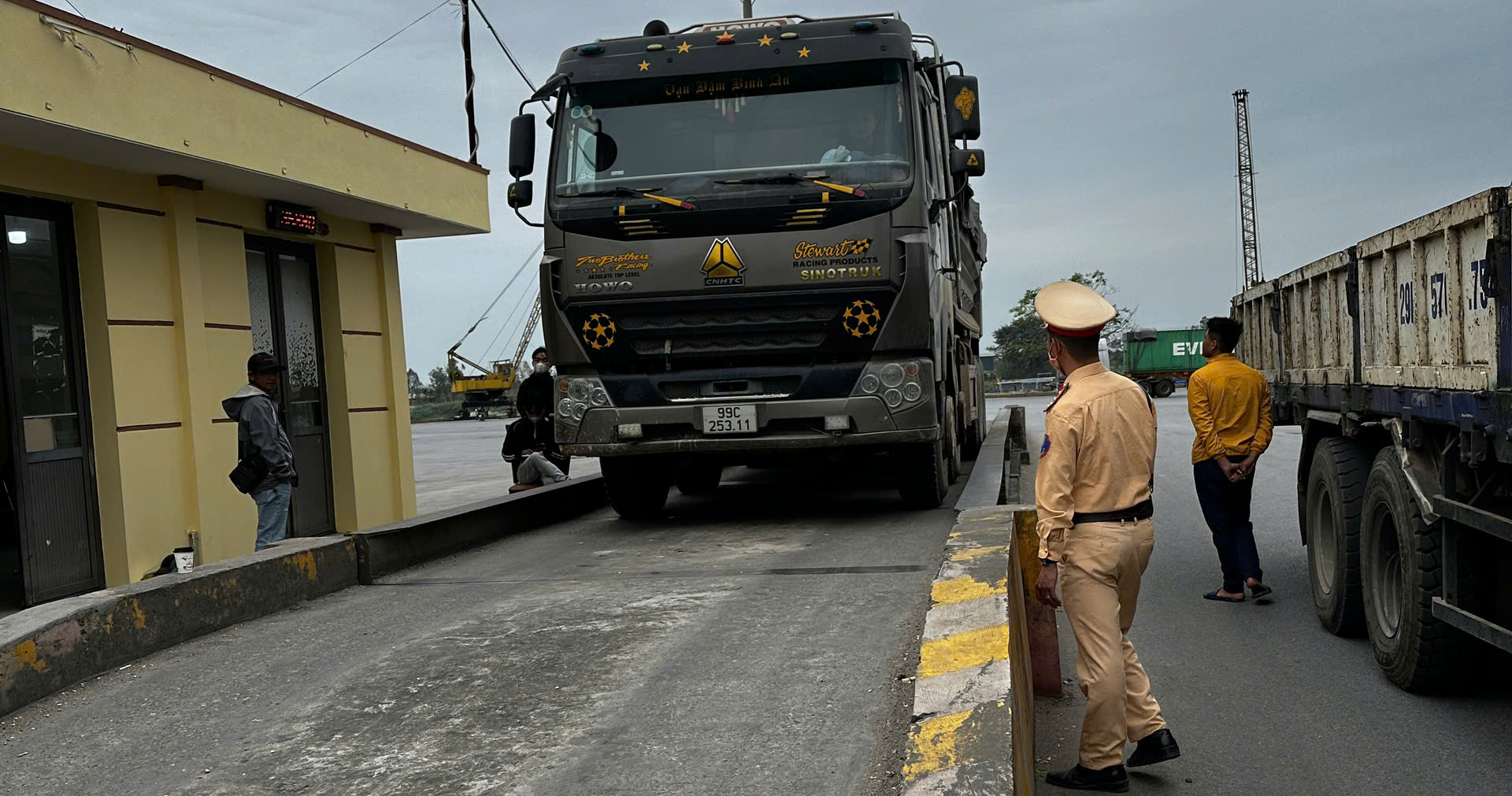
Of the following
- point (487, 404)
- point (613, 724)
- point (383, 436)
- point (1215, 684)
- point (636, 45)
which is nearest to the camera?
point (613, 724)

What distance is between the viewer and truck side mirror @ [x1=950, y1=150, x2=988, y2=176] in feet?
27.6

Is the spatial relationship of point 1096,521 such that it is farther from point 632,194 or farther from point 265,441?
point 265,441

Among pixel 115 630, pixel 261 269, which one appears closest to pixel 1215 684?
pixel 115 630

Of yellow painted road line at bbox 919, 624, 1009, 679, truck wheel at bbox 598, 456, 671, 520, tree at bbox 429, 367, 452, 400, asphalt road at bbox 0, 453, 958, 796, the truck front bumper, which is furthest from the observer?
tree at bbox 429, 367, 452, 400

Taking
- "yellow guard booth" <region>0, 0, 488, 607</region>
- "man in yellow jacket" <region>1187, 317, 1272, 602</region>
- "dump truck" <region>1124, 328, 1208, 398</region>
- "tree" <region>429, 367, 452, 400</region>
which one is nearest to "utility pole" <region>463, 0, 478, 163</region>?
"yellow guard booth" <region>0, 0, 488, 607</region>

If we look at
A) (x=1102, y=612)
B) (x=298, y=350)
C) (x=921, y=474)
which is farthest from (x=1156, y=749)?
(x=298, y=350)

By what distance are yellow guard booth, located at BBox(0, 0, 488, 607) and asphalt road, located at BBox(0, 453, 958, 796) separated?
10.9ft

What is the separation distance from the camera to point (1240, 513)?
7.11m

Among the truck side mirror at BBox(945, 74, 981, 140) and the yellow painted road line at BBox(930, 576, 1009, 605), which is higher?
the truck side mirror at BBox(945, 74, 981, 140)

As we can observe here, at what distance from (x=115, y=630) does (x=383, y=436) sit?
799cm

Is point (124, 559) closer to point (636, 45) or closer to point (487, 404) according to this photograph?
point (636, 45)

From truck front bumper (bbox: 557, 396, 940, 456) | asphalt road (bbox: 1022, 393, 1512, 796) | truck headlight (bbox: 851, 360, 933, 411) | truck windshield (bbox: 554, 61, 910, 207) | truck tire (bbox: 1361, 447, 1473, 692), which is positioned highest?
truck windshield (bbox: 554, 61, 910, 207)

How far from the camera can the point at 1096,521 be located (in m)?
4.07

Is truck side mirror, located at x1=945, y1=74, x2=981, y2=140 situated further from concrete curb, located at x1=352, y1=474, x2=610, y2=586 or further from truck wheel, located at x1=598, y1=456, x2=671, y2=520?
concrete curb, located at x1=352, y1=474, x2=610, y2=586
